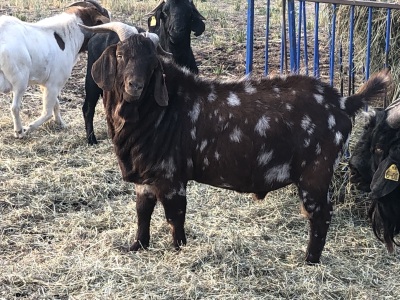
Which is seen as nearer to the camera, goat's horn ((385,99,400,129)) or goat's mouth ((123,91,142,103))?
goat's mouth ((123,91,142,103))

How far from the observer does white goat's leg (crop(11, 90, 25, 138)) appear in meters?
7.48

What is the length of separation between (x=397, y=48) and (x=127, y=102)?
3.77 meters

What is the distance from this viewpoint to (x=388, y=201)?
5027mm

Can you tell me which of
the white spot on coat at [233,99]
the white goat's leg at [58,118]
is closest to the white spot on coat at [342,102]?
the white spot on coat at [233,99]

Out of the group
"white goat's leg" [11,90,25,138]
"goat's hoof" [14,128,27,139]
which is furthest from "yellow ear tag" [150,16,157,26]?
"goat's hoof" [14,128,27,139]

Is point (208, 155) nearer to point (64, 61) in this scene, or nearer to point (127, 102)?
point (127, 102)

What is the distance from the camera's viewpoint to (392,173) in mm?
4652

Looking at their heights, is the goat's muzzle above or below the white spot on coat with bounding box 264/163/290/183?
above

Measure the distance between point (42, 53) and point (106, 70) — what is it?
340cm

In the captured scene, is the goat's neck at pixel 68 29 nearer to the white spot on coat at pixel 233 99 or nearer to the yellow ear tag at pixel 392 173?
the white spot on coat at pixel 233 99

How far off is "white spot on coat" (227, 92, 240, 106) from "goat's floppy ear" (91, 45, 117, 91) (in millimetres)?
886

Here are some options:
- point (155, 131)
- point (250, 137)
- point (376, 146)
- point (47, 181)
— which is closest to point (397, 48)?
point (376, 146)

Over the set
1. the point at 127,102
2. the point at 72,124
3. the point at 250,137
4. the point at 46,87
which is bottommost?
the point at 72,124

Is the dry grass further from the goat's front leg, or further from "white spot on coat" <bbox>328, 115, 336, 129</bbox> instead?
"white spot on coat" <bbox>328, 115, 336, 129</bbox>
